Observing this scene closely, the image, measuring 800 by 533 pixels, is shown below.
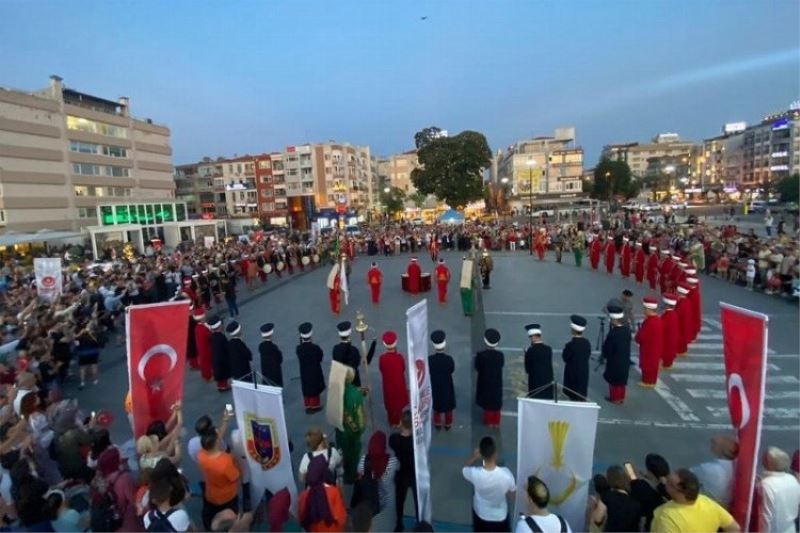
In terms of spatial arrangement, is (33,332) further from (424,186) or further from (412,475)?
(424,186)

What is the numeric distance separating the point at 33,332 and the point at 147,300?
5091 millimetres

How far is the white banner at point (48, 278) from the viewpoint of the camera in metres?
12.4

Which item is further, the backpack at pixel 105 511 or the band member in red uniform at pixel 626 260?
the band member in red uniform at pixel 626 260

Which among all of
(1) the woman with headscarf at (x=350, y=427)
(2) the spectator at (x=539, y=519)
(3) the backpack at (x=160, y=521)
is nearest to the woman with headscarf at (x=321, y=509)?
(3) the backpack at (x=160, y=521)

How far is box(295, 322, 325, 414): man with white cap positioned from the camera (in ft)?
23.5

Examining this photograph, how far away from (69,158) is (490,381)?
1999 inches

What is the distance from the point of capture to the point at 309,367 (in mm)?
7199

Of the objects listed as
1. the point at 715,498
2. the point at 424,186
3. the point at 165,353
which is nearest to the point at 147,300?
the point at 165,353

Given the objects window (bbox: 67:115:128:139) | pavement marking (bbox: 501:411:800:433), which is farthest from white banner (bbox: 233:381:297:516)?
window (bbox: 67:115:128:139)

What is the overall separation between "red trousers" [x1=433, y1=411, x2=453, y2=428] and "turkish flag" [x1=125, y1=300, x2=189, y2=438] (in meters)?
3.55

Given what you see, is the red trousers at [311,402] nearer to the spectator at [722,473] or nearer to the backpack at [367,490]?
the backpack at [367,490]

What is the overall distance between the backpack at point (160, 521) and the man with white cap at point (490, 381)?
4316 mm

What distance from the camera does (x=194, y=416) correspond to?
751 centimetres

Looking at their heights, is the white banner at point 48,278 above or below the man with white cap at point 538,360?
above
